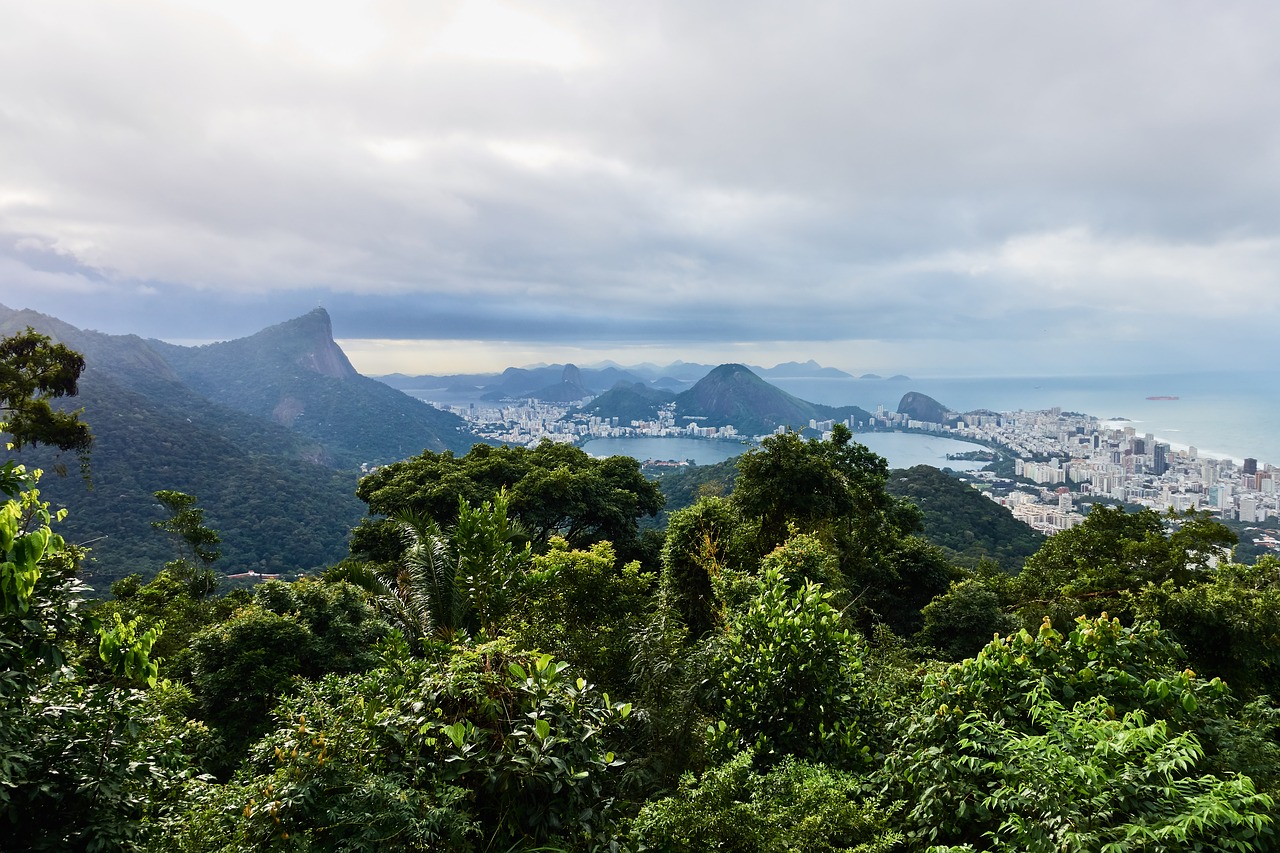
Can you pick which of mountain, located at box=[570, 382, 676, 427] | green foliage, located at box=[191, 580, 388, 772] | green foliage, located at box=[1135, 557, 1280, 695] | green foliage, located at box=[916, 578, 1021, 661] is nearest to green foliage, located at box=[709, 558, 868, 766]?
green foliage, located at box=[191, 580, 388, 772]

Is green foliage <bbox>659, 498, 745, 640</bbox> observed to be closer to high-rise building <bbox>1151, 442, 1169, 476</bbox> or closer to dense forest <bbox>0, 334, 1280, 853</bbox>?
dense forest <bbox>0, 334, 1280, 853</bbox>

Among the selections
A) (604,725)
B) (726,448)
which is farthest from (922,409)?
(604,725)

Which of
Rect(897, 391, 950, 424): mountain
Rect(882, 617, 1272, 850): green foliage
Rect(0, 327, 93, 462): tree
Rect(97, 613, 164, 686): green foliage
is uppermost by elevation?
Rect(897, 391, 950, 424): mountain

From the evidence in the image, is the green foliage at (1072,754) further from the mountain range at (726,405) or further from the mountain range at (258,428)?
the mountain range at (726,405)

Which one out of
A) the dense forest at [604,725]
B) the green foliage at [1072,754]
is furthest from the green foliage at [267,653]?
the green foliage at [1072,754]

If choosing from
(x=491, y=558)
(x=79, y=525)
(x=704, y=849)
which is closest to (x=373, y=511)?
(x=491, y=558)

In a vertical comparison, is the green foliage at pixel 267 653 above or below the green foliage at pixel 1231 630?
below

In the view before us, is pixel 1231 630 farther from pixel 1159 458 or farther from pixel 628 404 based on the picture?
pixel 628 404
